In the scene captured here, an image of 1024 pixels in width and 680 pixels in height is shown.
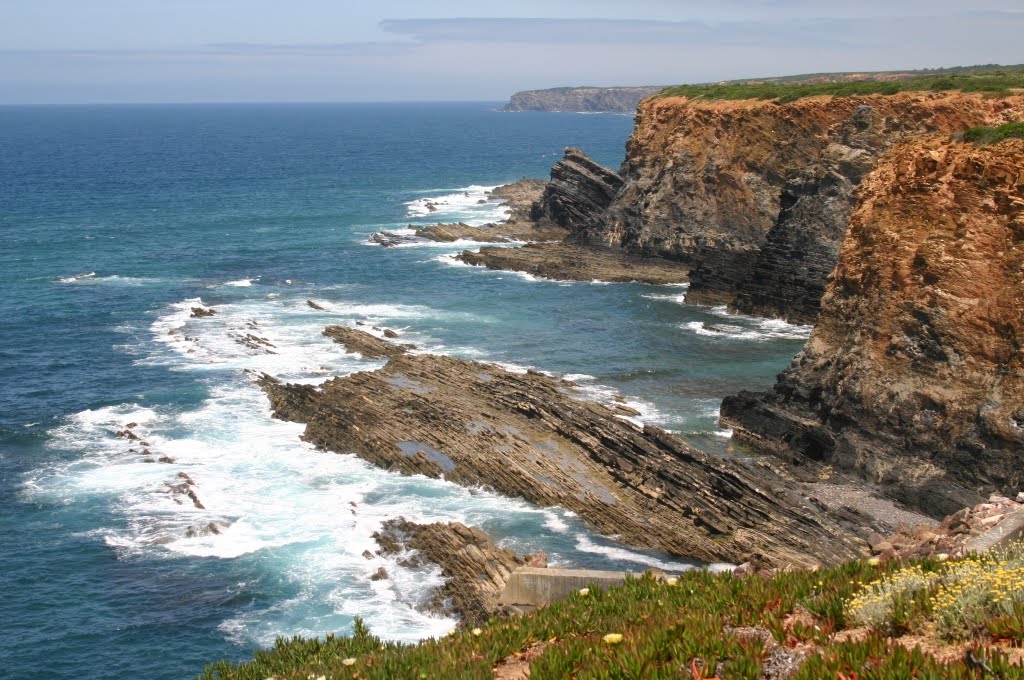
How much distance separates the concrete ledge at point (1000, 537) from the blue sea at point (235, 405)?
11.1 m

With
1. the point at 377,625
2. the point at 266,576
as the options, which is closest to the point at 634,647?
the point at 377,625

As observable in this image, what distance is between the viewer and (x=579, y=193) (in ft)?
245

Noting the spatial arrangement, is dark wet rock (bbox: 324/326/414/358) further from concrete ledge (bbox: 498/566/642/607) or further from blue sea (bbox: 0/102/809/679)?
concrete ledge (bbox: 498/566/642/607)

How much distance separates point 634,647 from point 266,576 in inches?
657

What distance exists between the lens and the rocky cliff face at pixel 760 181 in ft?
151

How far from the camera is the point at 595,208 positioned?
7381 centimetres

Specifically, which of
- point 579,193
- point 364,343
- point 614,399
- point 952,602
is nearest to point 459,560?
point 614,399

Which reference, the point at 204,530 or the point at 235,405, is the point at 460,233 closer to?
the point at 235,405

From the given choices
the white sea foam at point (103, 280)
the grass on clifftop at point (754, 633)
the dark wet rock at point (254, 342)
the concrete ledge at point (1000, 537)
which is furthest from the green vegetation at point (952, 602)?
the white sea foam at point (103, 280)

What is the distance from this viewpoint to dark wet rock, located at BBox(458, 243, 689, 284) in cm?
6178

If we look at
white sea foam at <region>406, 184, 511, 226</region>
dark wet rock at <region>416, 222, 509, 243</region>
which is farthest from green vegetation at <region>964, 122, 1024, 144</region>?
white sea foam at <region>406, 184, 511, 226</region>

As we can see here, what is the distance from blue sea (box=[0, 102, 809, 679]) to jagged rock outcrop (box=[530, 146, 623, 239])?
9843 mm

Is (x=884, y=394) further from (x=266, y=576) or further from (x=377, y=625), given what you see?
(x=266, y=576)

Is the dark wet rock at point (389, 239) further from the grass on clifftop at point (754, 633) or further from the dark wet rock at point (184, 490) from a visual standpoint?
the grass on clifftop at point (754, 633)
